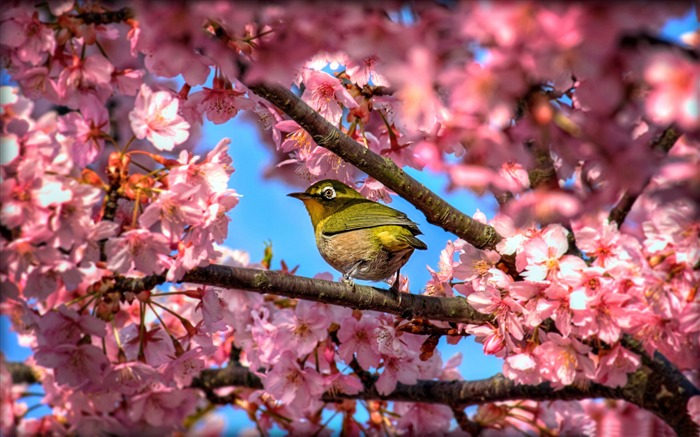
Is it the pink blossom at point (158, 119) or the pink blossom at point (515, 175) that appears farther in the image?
the pink blossom at point (158, 119)

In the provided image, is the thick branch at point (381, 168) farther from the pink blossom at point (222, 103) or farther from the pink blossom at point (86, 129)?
the pink blossom at point (86, 129)

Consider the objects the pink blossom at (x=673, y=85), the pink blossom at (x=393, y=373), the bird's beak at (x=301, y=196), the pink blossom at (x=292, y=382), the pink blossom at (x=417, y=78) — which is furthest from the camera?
the bird's beak at (x=301, y=196)

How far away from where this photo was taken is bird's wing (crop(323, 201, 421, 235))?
4.46m

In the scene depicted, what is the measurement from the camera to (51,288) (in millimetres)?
2889

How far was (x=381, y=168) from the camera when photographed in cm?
341

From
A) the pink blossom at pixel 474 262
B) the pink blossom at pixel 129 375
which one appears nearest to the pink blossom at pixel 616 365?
the pink blossom at pixel 474 262

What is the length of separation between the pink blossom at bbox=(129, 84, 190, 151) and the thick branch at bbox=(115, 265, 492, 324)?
63cm

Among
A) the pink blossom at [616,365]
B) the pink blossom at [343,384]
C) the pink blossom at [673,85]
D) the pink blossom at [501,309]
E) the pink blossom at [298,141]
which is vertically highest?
the pink blossom at [298,141]

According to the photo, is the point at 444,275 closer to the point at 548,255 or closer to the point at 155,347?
the point at 548,255

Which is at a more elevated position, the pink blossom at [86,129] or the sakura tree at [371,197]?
the pink blossom at [86,129]

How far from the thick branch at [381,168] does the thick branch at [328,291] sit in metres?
0.36

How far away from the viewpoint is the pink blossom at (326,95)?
3.63 metres

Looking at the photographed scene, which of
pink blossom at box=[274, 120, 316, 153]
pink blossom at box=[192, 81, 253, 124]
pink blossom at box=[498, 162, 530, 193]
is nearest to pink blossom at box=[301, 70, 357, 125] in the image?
pink blossom at box=[274, 120, 316, 153]

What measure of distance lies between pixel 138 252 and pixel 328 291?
0.89 m
